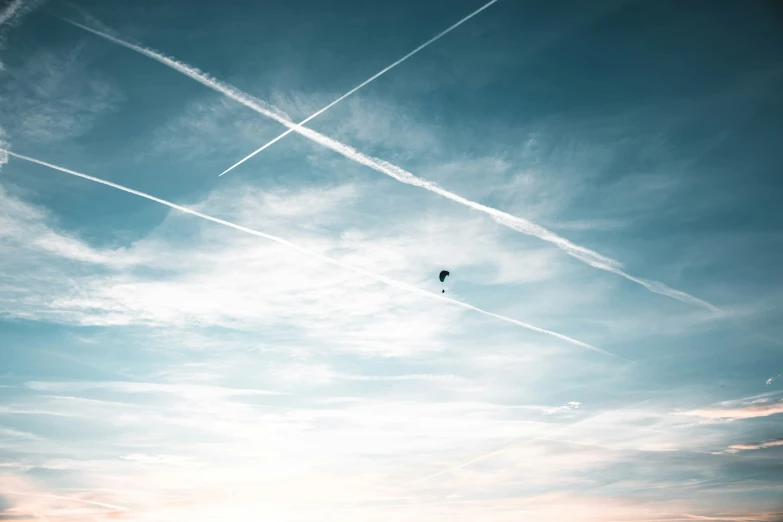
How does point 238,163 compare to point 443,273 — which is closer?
point 443,273

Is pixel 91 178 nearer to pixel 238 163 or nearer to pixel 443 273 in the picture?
pixel 238 163

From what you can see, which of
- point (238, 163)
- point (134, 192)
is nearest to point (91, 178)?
point (134, 192)

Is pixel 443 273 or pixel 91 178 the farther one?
pixel 91 178

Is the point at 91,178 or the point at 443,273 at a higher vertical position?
the point at 91,178

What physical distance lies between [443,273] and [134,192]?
2530 inches

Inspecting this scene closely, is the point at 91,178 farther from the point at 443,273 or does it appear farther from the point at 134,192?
the point at 443,273

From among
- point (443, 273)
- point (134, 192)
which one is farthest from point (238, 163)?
point (443, 273)

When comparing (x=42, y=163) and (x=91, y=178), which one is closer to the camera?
(x=42, y=163)

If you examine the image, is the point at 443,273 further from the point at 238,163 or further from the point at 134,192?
the point at 134,192

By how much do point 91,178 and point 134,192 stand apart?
774 centimetres

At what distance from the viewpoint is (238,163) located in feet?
296

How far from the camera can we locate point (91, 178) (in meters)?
92.0

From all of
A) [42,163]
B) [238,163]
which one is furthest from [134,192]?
[238,163]

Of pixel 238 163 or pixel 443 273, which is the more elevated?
pixel 238 163
